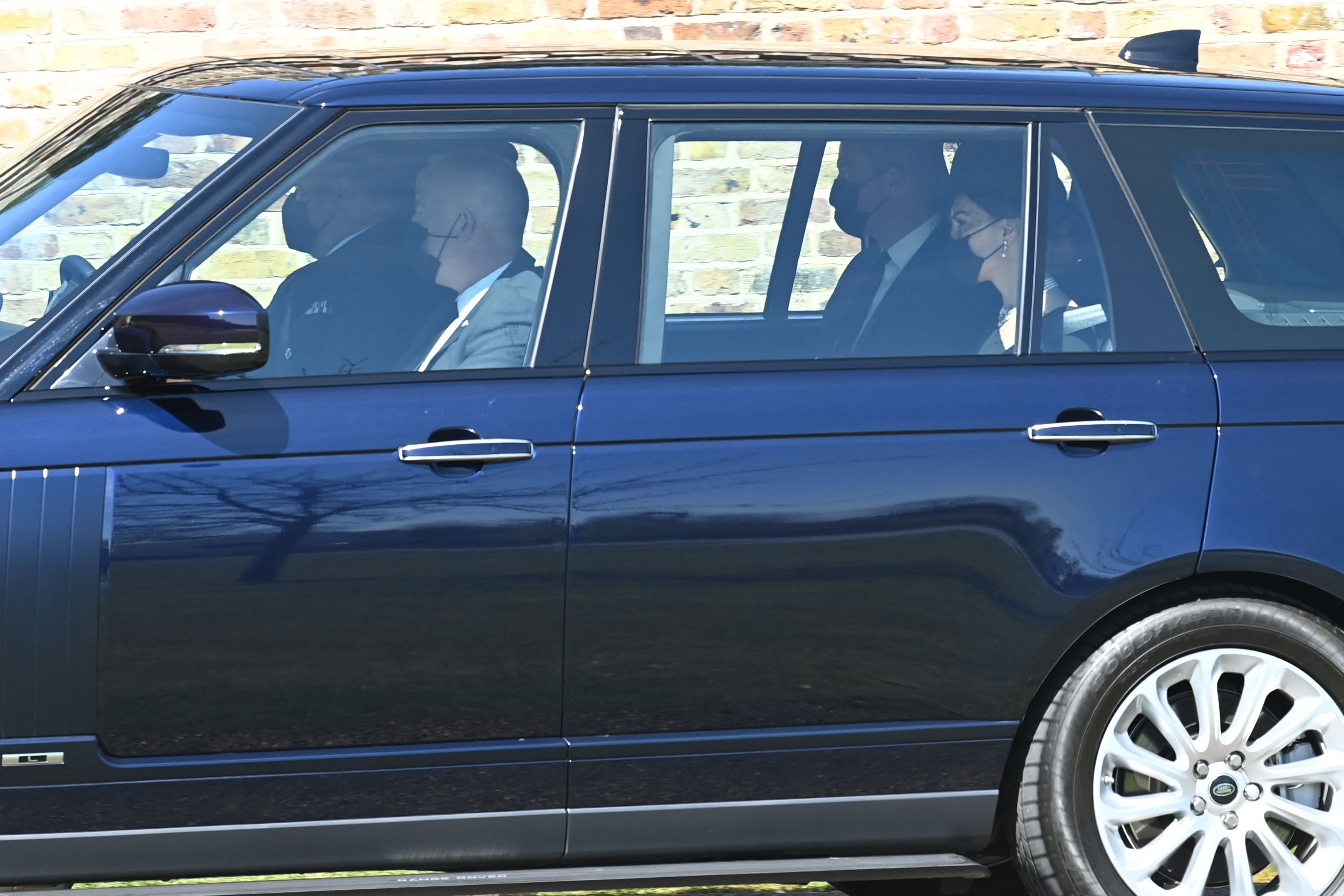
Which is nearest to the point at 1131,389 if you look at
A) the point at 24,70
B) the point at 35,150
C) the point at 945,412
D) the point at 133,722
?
the point at 945,412

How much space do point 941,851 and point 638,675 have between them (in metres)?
0.76

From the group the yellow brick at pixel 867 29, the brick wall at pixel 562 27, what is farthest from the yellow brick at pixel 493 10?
the yellow brick at pixel 867 29

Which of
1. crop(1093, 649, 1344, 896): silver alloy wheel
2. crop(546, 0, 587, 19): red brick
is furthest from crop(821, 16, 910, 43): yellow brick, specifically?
crop(1093, 649, 1344, 896): silver alloy wheel

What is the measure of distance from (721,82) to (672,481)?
84 centimetres

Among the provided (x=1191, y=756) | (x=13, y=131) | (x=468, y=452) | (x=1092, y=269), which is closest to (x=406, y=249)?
(x=468, y=452)

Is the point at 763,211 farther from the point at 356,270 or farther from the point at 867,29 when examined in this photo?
the point at 867,29

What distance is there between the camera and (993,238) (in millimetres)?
3344

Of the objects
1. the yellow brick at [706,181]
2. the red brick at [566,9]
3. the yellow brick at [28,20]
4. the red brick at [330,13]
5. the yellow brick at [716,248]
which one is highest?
the red brick at [566,9]

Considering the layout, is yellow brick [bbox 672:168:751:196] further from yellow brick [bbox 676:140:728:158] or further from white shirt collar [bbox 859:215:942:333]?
white shirt collar [bbox 859:215:942:333]

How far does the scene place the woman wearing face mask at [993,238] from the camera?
333cm

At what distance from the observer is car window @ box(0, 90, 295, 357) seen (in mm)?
3162

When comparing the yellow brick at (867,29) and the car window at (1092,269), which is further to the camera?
the yellow brick at (867,29)

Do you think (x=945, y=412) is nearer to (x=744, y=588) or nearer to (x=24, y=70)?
(x=744, y=588)

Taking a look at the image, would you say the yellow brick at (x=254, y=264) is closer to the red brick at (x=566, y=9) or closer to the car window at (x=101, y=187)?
the car window at (x=101, y=187)
